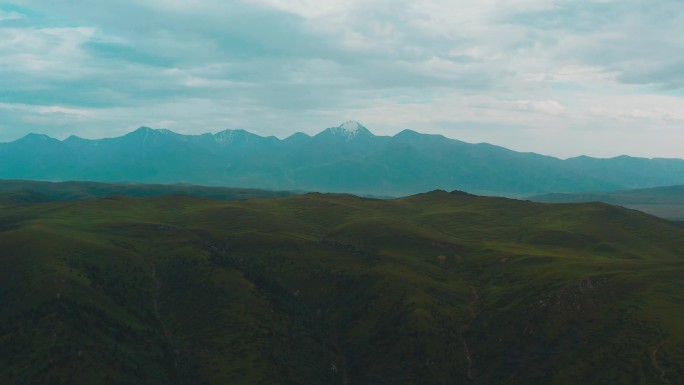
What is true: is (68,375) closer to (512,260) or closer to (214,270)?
Answer: (214,270)

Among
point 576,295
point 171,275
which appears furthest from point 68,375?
point 576,295

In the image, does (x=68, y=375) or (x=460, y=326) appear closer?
(x=68, y=375)

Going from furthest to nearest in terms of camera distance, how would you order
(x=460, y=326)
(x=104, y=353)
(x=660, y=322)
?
1. (x=460, y=326)
2. (x=660, y=322)
3. (x=104, y=353)

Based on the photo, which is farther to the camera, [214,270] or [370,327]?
[214,270]

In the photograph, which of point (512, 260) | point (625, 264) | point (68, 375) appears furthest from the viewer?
point (512, 260)

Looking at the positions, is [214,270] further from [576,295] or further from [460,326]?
[576,295]

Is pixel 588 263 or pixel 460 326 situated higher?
pixel 588 263

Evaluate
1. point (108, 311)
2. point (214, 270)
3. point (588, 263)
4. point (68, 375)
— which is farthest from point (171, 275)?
point (588, 263)

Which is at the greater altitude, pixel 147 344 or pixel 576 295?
pixel 576 295

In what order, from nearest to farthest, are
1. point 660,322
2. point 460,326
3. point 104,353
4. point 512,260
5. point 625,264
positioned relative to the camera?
point 104,353
point 660,322
point 460,326
point 625,264
point 512,260
